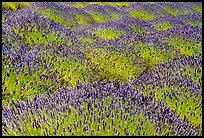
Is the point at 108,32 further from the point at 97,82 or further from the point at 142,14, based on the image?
the point at 142,14

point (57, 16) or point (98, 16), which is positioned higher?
point (57, 16)

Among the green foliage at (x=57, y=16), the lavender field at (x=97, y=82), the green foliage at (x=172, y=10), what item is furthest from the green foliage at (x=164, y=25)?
the green foliage at (x=172, y=10)

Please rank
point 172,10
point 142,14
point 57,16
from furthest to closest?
1. point 172,10
2. point 142,14
3. point 57,16

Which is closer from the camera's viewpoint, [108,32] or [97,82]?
[97,82]

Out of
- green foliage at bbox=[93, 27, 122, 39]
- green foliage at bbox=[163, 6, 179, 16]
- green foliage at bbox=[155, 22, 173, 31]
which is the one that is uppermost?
green foliage at bbox=[93, 27, 122, 39]

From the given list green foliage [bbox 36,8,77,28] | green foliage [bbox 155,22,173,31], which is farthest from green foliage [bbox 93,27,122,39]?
green foliage [bbox 155,22,173,31]

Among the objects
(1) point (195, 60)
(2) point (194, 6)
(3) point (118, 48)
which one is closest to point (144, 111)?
(1) point (195, 60)

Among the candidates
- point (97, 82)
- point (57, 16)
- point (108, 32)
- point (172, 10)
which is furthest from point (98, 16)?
point (97, 82)

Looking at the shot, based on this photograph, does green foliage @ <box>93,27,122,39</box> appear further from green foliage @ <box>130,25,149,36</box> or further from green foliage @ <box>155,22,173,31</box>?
green foliage @ <box>155,22,173,31</box>

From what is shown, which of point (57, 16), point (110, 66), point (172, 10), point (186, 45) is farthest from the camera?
point (172, 10)
